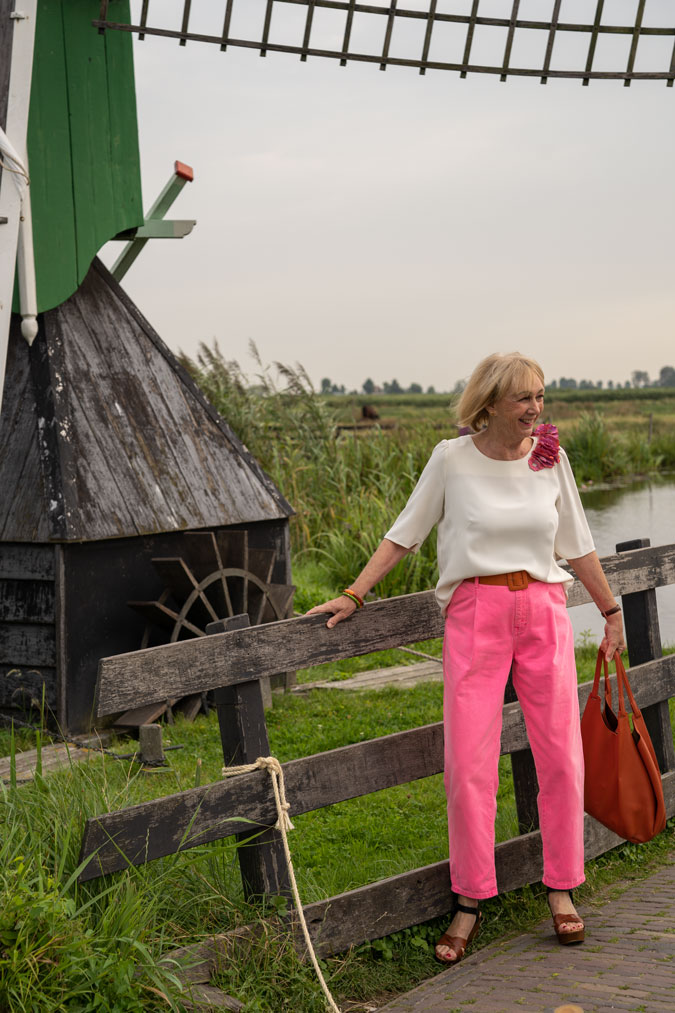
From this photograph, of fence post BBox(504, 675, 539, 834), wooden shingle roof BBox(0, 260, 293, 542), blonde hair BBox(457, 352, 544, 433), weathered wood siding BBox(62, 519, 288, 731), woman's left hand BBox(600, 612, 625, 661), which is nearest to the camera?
blonde hair BBox(457, 352, 544, 433)

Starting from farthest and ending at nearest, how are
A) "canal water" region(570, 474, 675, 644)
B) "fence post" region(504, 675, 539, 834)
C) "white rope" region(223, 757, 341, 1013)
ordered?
"canal water" region(570, 474, 675, 644)
"fence post" region(504, 675, 539, 834)
"white rope" region(223, 757, 341, 1013)

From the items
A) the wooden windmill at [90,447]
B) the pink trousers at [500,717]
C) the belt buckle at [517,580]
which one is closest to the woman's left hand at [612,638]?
the pink trousers at [500,717]

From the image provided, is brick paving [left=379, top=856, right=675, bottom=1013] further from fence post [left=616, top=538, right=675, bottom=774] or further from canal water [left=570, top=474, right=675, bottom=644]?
canal water [left=570, top=474, right=675, bottom=644]

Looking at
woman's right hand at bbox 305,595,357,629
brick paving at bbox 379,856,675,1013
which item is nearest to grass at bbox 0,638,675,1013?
brick paving at bbox 379,856,675,1013

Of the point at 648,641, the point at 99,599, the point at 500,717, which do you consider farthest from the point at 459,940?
the point at 99,599

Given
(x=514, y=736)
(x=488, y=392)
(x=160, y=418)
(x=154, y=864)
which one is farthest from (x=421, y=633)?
(x=160, y=418)

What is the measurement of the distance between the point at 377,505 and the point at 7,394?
18.9ft

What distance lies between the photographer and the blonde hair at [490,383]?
3359mm

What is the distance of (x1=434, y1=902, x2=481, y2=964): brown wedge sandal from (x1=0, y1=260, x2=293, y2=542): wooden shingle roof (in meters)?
4.13

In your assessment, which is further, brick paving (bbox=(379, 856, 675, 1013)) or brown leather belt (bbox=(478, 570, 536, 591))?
brown leather belt (bbox=(478, 570, 536, 591))

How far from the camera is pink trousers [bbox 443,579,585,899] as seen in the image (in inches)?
134

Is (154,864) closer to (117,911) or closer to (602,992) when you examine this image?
(117,911)

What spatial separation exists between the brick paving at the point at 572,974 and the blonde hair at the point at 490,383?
67.7 inches

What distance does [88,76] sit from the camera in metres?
7.50
